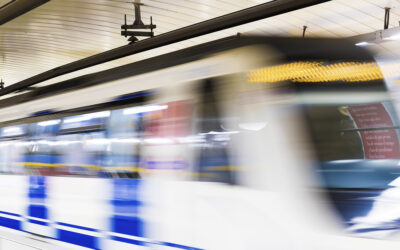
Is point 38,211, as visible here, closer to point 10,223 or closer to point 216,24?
point 10,223

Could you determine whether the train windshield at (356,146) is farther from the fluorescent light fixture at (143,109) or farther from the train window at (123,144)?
the train window at (123,144)

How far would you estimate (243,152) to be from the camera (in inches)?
149

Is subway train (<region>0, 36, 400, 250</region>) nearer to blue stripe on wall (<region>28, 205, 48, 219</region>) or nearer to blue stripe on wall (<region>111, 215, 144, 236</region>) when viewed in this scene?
blue stripe on wall (<region>111, 215, 144, 236</region>)

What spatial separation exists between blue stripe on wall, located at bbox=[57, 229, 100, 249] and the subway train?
20 millimetres

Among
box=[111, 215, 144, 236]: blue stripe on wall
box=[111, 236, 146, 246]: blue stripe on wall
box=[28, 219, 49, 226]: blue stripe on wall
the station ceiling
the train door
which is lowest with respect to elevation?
box=[111, 236, 146, 246]: blue stripe on wall

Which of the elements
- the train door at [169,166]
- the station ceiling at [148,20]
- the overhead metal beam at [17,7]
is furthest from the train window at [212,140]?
the station ceiling at [148,20]

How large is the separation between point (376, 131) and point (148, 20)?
758cm

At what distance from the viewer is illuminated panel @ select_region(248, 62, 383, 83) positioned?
143 inches

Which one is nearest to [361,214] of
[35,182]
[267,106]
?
[267,106]

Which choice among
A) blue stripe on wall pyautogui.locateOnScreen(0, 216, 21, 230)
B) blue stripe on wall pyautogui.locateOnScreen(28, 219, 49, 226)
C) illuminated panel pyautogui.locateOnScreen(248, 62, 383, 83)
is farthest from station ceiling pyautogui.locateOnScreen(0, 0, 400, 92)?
illuminated panel pyautogui.locateOnScreen(248, 62, 383, 83)

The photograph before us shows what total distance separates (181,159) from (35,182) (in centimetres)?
286

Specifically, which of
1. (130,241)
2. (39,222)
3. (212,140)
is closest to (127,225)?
(130,241)

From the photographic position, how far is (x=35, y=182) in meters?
6.53

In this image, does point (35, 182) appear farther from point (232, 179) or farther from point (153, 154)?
point (232, 179)
